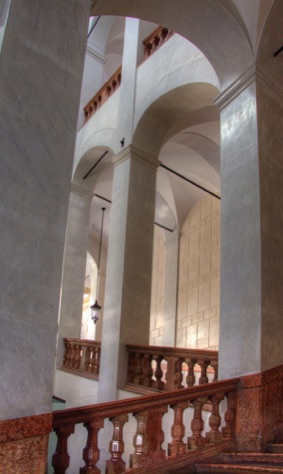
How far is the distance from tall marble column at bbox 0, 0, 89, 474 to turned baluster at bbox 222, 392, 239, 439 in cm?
217

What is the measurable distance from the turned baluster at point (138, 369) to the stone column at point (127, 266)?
321 millimetres

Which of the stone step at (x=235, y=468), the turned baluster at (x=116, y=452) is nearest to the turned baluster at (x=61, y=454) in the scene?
the turned baluster at (x=116, y=452)

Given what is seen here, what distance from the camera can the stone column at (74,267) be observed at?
10.5 m

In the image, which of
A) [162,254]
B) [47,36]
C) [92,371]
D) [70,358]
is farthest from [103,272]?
[47,36]

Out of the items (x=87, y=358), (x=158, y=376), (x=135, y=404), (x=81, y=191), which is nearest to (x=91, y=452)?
(x=135, y=404)

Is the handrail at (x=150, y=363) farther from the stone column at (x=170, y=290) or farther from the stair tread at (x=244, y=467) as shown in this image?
the stone column at (x=170, y=290)

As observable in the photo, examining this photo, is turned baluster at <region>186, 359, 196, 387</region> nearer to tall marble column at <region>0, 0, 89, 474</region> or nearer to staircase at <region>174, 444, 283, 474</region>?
staircase at <region>174, 444, 283, 474</region>

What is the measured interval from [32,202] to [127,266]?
4626 millimetres

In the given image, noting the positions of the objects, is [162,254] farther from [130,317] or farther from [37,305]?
[37,305]

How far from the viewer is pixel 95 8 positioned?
548 centimetres

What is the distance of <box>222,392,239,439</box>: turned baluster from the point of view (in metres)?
4.44

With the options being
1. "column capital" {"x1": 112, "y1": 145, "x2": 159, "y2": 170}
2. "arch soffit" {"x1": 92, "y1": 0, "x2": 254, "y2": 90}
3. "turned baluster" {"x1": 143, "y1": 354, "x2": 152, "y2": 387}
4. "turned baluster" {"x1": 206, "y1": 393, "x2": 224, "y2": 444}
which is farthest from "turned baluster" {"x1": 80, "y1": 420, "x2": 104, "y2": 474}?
"column capital" {"x1": 112, "y1": 145, "x2": 159, "y2": 170}

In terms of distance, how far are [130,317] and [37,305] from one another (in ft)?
14.9

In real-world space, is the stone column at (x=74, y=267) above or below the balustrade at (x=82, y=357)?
above
